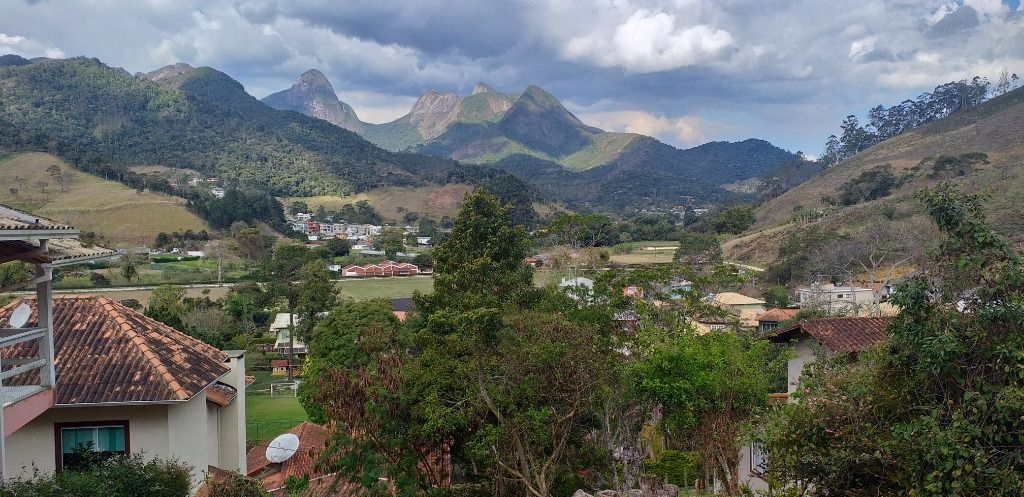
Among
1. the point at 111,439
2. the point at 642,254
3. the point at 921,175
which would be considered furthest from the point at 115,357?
the point at 921,175

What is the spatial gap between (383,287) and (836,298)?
3873 cm

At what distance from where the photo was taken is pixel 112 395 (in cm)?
788

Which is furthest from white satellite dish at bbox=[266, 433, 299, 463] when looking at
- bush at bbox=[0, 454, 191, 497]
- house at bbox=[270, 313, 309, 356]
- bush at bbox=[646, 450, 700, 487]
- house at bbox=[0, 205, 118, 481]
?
house at bbox=[270, 313, 309, 356]

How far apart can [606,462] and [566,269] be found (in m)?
15.6

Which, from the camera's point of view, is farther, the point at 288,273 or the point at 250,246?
the point at 250,246

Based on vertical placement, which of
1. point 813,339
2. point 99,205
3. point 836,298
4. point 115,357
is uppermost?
point 99,205

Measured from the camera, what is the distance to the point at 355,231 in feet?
346

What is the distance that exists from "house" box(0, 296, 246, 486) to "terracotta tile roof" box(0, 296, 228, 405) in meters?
0.01

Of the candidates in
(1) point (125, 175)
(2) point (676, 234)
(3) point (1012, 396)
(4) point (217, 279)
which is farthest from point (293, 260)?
(1) point (125, 175)

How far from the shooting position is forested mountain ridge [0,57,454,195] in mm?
144000

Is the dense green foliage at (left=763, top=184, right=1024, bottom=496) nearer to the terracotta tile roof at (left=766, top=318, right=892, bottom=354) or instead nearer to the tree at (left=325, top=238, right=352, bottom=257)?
the terracotta tile roof at (left=766, top=318, right=892, bottom=354)

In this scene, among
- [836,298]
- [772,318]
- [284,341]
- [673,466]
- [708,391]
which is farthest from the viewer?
[284,341]

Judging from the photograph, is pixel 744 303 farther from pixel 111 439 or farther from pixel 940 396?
pixel 111 439

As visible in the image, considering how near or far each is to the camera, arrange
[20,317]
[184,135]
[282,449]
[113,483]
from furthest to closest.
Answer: [184,135] < [282,449] < [20,317] < [113,483]
